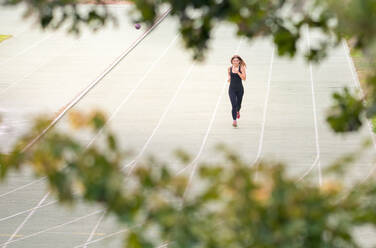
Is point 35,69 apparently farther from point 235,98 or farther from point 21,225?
point 21,225

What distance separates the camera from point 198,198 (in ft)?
8.90

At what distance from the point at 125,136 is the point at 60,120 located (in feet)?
6.19

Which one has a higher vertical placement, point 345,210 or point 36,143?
point 36,143

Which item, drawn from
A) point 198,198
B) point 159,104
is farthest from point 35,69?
point 198,198

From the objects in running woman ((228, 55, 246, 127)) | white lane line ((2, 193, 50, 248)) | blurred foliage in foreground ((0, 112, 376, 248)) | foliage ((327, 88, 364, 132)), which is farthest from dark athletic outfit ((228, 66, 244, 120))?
blurred foliage in foreground ((0, 112, 376, 248))

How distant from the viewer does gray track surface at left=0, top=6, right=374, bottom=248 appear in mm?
13023

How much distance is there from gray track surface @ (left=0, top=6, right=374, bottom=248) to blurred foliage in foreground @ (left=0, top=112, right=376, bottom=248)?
7.96m

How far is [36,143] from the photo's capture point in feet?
9.07

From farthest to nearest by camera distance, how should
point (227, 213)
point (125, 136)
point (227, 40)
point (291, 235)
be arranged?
point (227, 40) < point (125, 136) < point (227, 213) < point (291, 235)

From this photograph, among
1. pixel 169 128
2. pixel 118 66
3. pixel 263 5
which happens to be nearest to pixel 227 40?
pixel 118 66

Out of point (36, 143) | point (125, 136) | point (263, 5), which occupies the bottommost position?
point (125, 136)

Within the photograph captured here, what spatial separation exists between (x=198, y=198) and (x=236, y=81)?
14335 millimetres

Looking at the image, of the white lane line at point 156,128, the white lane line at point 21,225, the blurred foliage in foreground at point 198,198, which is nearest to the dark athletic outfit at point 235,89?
the white lane line at point 156,128

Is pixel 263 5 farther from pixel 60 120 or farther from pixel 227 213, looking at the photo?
pixel 60 120
